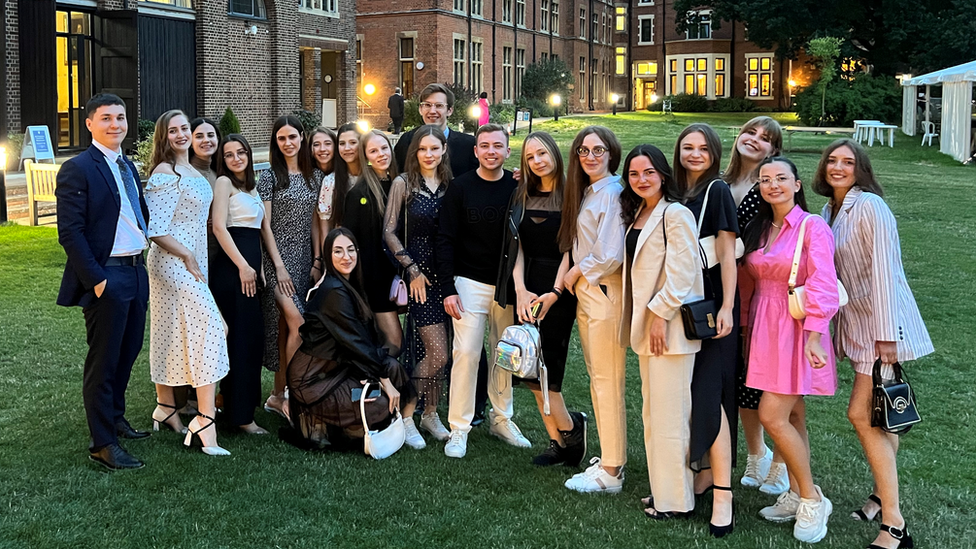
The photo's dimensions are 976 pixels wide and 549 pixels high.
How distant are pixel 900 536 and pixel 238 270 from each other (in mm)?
3522

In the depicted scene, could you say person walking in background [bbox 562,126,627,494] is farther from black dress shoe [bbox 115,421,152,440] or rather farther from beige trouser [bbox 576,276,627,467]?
black dress shoe [bbox 115,421,152,440]

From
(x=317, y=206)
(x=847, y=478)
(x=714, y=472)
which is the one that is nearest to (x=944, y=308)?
(x=847, y=478)

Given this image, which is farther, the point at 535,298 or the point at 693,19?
the point at 693,19

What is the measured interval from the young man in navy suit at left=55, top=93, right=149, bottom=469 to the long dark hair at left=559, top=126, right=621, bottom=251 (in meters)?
2.10

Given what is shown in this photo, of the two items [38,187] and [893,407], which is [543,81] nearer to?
[38,187]

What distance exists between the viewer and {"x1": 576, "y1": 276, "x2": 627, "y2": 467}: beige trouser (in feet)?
14.2

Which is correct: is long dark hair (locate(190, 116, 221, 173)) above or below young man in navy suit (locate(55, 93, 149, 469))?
above

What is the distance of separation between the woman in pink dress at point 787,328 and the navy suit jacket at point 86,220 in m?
2.98

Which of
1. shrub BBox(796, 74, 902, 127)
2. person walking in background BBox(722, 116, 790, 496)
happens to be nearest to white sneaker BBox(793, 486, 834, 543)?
person walking in background BBox(722, 116, 790, 496)

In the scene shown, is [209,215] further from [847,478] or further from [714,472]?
[847,478]

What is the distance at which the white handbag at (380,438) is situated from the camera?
4832 millimetres

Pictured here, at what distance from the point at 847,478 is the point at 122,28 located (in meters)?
18.8

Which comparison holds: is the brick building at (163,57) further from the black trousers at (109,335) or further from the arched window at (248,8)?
→ the black trousers at (109,335)

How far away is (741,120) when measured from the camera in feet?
144
